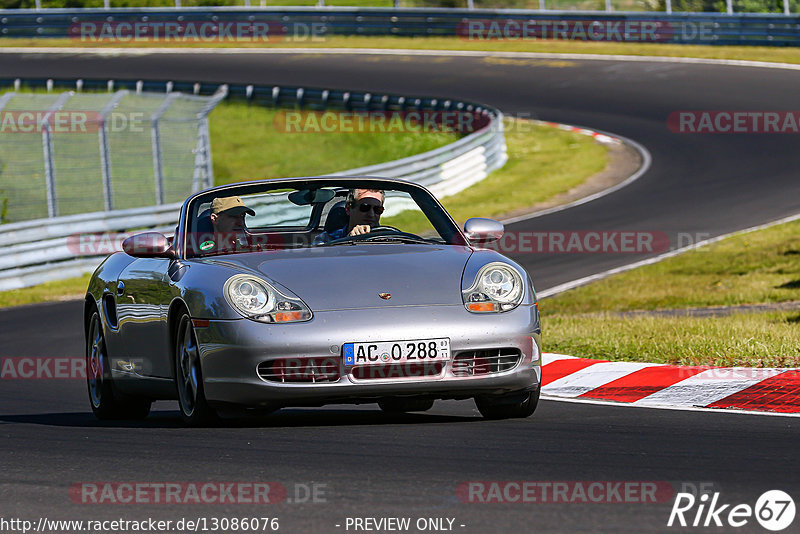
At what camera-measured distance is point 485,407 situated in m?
7.58

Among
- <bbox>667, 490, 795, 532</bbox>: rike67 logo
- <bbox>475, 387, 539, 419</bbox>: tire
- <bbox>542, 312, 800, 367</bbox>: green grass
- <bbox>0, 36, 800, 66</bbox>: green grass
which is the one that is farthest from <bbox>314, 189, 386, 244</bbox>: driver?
<bbox>0, 36, 800, 66</bbox>: green grass

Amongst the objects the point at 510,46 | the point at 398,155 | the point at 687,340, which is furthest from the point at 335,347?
the point at 510,46

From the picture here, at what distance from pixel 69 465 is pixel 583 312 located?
28.7 ft

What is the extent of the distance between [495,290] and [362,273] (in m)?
0.67

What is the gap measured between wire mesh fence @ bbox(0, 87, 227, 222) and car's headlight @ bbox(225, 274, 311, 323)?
13.0 m

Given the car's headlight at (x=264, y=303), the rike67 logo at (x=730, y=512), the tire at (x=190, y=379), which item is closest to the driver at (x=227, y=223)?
the tire at (x=190, y=379)

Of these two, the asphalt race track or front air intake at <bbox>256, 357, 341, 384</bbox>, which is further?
front air intake at <bbox>256, 357, 341, 384</bbox>

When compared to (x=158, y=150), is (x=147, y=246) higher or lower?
higher

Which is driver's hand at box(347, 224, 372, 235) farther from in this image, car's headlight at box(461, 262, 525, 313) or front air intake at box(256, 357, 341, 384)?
front air intake at box(256, 357, 341, 384)

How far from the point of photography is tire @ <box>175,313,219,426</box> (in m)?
7.08

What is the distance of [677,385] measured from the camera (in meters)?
8.27

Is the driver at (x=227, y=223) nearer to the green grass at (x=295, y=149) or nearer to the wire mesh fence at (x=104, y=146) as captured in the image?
the wire mesh fence at (x=104, y=146)

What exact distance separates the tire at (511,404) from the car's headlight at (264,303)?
1156 mm

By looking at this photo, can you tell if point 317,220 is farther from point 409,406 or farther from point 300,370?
point 300,370
